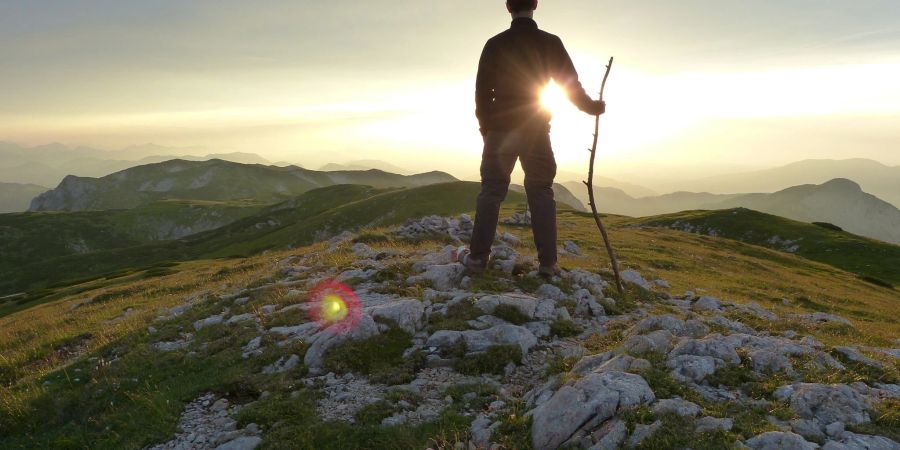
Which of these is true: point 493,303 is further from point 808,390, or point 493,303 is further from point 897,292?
point 897,292

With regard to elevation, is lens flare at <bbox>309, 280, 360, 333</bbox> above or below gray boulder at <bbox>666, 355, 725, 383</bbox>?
below

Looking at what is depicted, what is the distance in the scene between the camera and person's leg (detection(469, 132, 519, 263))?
1102cm

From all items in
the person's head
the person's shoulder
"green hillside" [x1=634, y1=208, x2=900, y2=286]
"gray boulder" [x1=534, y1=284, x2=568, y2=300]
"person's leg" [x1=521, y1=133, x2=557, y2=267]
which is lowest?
"green hillside" [x1=634, y1=208, x2=900, y2=286]

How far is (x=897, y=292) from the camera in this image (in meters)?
45.2

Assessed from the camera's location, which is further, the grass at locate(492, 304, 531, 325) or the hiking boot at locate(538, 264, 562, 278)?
the hiking boot at locate(538, 264, 562, 278)

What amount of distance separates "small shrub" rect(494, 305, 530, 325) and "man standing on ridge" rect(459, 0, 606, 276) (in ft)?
7.55

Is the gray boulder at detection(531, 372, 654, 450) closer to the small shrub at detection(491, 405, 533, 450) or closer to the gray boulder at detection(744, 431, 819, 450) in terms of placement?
the small shrub at detection(491, 405, 533, 450)

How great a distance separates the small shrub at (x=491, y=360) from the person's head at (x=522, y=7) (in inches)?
292

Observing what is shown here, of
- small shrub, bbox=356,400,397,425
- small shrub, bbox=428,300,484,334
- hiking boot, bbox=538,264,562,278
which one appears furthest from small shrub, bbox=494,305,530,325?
small shrub, bbox=356,400,397,425

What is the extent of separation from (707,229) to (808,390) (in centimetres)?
9043

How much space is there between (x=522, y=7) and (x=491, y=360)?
779 cm

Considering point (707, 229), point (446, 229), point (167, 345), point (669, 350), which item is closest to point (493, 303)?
point (669, 350)

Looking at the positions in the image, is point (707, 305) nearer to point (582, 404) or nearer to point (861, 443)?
point (861, 443)

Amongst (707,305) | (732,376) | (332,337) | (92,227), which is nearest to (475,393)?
(332,337)
